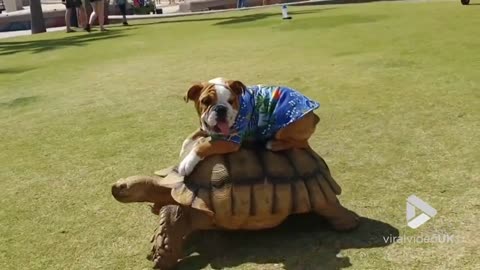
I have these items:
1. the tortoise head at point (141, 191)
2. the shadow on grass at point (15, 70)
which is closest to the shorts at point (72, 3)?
the shadow on grass at point (15, 70)

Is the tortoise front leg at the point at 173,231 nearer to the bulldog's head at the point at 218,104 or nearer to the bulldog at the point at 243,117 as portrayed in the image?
the bulldog at the point at 243,117

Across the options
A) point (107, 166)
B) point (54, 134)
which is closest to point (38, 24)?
point (54, 134)

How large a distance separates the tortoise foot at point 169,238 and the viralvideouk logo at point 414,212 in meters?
1.10

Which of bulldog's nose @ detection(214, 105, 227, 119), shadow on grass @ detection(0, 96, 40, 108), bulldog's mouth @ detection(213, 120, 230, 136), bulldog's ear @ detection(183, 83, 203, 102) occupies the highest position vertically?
bulldog's ear @ detection(183, 83, 203, 102)

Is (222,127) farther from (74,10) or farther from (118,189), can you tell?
(74,10)

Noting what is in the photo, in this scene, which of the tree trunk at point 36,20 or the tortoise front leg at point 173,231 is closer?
the tortoise front leg at point 173,231

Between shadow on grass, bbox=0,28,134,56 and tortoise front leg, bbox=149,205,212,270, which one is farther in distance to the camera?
shadow on grass, bbox=0,28,134,56

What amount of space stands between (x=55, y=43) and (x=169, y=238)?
39.1 feet

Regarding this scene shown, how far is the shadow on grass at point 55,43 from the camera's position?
43.3 ft

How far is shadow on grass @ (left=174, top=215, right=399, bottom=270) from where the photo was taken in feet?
9.48

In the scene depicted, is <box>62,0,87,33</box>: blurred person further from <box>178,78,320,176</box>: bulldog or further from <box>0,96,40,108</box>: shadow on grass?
<box>178,78,320,176</box>: bulldog

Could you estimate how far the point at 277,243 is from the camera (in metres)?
3.07

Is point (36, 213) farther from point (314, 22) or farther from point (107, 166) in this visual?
point (314, 22)

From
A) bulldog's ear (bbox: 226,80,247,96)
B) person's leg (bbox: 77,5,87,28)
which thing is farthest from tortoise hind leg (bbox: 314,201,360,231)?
person's leg (bbox: 77,5,87,28)
